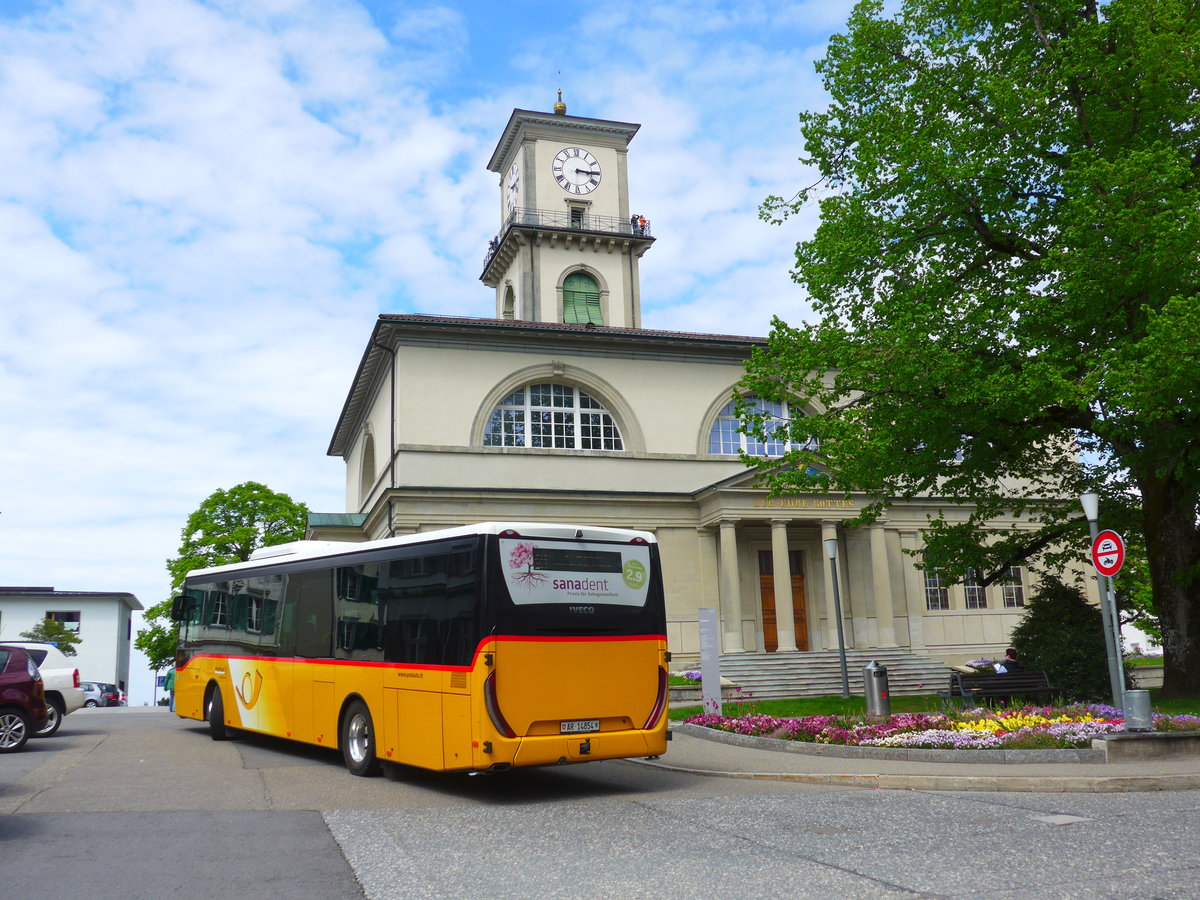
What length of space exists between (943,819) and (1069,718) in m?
5.95

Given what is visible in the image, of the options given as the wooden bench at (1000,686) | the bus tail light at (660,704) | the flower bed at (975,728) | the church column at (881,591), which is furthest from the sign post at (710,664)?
the church column at (881,591)

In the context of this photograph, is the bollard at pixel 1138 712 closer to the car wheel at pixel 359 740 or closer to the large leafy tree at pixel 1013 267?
the large leafy tree at pixel 1013 267

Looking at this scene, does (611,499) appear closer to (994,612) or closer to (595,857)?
(994,612)

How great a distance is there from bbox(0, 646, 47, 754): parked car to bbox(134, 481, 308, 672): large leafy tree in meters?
37.1

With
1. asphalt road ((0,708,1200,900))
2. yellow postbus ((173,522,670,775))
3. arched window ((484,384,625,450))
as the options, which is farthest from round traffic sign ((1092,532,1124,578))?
arched window ((484,384,625,450))

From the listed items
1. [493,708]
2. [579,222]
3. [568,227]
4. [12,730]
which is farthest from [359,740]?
[579,222]

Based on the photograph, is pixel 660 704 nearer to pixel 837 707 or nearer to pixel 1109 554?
pixel 1109 554

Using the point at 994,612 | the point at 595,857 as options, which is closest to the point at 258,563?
the point at 595,857

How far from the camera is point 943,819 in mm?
9219

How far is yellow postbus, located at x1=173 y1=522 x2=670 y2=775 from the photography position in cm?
1095

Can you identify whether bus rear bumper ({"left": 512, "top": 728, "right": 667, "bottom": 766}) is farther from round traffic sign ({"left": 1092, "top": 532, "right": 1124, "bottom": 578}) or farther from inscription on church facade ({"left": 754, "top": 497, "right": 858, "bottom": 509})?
inscription on church facade ({"left": 754, "top": 497, "right": 858, "bottom": 509})

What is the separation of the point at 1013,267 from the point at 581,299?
26160 mm

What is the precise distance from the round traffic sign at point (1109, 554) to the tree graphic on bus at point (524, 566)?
7.34 meters

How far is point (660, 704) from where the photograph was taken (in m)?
12.1
